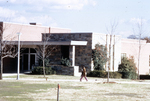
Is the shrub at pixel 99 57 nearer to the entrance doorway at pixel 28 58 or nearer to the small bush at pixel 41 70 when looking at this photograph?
the small bush at pixel 41 70

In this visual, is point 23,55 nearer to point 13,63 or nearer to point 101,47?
point 13,63

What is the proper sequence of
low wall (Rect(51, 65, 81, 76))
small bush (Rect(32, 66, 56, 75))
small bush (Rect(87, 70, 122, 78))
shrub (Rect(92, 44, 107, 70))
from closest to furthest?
small bush (Rect(87, 70, 122, 78)) → small bush (Rect(32, 66, 56, 75)) → low wall (Rect(51, 65, 81, 76)) → shrub (Rect(92, 44, 107, 70))

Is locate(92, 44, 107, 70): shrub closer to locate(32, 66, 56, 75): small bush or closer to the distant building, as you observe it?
the distant building

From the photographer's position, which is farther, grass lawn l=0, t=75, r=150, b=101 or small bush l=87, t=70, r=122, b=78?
small bush l=87, t=70, r=122, b=78

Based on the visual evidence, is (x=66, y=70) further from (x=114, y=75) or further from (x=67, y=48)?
(x=114, y=75)

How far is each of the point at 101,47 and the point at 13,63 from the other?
612 inches

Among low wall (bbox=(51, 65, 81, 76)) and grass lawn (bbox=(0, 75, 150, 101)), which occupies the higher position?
low wall (bbox=(51, 65, 81, 76))

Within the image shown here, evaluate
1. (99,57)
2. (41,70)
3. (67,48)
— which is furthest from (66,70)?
(99,57)

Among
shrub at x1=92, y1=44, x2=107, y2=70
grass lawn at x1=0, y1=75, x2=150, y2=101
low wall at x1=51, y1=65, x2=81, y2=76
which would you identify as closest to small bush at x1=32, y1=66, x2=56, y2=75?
low wall at x1=51, y1=65, x2=81, y2=76

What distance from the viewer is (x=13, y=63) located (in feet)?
164

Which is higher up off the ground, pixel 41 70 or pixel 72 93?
pixel 41 70

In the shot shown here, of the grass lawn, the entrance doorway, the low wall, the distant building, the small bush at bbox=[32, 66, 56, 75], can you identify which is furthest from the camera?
the entrance doorway

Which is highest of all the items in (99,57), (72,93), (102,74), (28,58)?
(99,57)

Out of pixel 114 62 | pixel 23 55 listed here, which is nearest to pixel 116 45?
pixel 114 62
